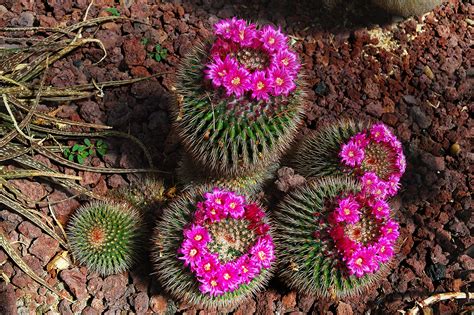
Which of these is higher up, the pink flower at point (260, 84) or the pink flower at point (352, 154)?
the pink flower at point (260, 84)

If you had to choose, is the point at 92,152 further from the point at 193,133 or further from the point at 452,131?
the point at 452,131

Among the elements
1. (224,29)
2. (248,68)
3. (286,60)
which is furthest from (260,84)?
(224,29)

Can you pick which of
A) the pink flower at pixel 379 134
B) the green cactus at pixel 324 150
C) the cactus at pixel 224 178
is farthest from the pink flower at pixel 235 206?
the pink flower at pixel 379 134

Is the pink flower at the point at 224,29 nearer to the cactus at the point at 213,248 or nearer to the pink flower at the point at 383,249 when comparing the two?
the cactus at the point at 213,248

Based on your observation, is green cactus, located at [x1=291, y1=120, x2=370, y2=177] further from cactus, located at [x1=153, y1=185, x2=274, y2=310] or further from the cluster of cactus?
cactus, located at [x1=153, y1=185, x2=274, y2=310]

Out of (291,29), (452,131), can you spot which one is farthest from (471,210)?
(291,29)

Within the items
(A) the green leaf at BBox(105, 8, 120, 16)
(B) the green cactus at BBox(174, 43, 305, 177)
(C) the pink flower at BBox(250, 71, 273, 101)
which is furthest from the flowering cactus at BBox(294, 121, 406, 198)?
(A) the green leaf at BBox(105, 8, 120, 16)

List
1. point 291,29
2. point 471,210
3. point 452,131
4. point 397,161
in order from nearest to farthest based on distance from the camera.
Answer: point 397,161 → point 471,210 → point 452,131 → point 291,29
